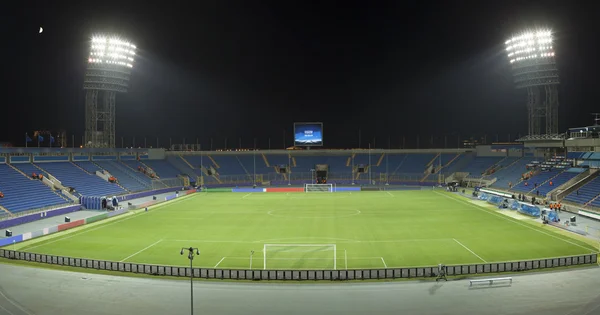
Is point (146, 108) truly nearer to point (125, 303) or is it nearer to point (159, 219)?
point (159, 219)

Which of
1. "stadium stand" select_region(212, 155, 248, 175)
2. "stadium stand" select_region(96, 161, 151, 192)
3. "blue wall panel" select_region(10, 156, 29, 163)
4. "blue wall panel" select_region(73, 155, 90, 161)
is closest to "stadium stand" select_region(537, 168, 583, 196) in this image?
"stadium stand" select_region(212, 155, 248, 175)

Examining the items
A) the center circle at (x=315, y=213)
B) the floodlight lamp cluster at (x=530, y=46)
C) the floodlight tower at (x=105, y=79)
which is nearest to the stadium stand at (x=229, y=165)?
the floodlight tower at (x=105, y=79)

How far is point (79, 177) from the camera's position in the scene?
55000 mm

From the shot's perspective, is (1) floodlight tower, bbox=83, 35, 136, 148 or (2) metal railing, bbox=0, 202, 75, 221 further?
(1) floodlight tower, bbox=83, 35, 136, 148

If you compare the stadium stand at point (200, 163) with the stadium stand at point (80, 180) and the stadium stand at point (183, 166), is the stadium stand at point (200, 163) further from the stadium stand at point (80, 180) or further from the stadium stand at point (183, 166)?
the stadium stand at point (80, 180)

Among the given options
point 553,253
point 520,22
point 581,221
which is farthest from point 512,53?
point 553,253

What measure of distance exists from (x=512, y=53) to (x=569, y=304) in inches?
2111

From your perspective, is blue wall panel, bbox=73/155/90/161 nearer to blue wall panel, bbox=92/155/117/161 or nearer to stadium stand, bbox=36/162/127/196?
blue wall panel, bbox=92/155/117/161

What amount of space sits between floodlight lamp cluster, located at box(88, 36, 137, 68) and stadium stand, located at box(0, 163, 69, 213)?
21.1m

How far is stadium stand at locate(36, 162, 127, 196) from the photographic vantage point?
51.7 metres

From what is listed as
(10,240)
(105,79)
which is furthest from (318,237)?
(105,79)

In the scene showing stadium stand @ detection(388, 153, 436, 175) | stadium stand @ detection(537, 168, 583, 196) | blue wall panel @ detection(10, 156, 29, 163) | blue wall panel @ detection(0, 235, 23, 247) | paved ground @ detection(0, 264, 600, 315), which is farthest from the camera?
stadium stand @ detection(388, 153, 436, 175)

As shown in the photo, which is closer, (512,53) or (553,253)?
(553,253)

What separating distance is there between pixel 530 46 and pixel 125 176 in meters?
61.6
